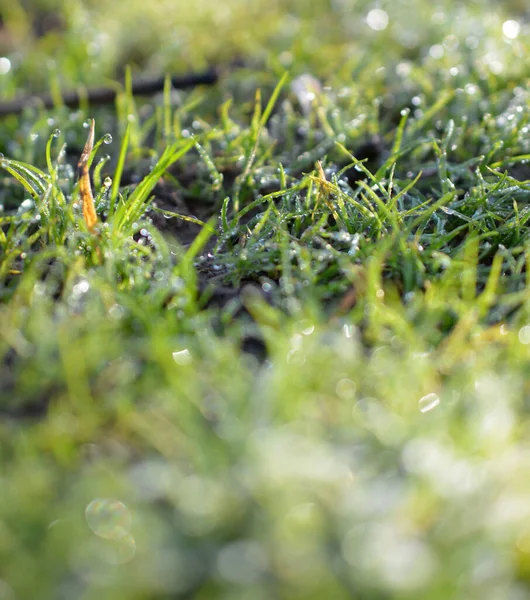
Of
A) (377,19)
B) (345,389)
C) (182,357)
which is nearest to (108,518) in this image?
(182,357)

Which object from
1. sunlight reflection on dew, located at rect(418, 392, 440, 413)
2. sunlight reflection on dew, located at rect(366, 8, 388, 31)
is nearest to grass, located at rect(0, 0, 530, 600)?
sunlight reflection on dew, located at rect(418, 392, 440, 413)

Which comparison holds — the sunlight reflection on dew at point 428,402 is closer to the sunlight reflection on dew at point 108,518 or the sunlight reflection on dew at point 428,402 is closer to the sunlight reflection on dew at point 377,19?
the sunlight reflection on dew at point 108,518

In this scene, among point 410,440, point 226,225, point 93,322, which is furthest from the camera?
point 226,225

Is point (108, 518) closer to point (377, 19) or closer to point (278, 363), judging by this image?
point (278, 363)

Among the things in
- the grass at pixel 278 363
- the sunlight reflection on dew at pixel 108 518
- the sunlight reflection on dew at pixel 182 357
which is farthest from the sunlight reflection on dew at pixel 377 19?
the sunlight reflection on dew at pixel 108 518

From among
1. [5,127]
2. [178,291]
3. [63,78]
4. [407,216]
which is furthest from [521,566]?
[63,78]

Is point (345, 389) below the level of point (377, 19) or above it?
below

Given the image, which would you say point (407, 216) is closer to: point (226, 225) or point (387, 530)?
point (226, 225)
